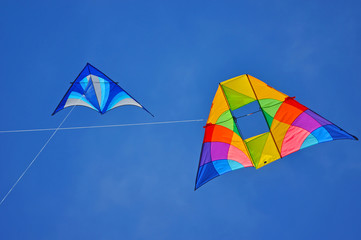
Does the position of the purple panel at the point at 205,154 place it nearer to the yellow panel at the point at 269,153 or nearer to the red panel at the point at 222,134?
the red panel at the point at 222,134

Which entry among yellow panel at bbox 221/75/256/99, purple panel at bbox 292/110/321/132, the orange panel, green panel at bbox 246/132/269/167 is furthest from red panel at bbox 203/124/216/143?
purple panel at bbox 292/110/321/132

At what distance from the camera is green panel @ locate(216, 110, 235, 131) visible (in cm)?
873

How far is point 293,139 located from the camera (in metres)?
8.66

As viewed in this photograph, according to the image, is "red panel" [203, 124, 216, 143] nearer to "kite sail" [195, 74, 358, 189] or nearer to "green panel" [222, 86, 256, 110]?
"kite sail" [195, 74, 358, 189]

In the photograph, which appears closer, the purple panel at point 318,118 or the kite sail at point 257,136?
the purple panel at point 318,118

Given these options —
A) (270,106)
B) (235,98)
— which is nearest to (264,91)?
(270,106)

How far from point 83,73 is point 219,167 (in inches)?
201

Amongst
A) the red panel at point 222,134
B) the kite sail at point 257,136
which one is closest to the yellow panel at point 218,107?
the kite sail at point 257,136

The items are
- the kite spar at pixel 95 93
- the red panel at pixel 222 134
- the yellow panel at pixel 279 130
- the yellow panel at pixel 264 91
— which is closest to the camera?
the yellow panel at pixel 264 91

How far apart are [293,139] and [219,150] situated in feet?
6.42

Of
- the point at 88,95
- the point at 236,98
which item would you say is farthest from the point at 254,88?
the point at 88,95

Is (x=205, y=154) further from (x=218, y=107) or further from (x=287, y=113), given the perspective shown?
(x=287, y=113)

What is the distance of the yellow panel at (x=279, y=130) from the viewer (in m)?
8.71

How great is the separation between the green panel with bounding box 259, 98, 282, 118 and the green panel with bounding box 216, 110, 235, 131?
92cm
